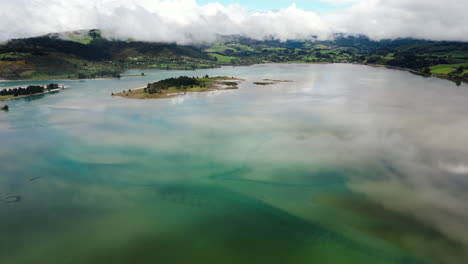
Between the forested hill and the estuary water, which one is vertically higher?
the forested hill

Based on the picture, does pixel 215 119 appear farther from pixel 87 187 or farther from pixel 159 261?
pixel 159 261

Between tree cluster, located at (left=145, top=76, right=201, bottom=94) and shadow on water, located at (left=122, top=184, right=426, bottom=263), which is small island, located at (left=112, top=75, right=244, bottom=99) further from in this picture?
shadow on water, located at (left=122, top=184, right=426, bottom=263)

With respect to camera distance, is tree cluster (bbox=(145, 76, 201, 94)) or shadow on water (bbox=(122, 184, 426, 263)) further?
tree cluster (bbox=(145, 76, 201, 94))

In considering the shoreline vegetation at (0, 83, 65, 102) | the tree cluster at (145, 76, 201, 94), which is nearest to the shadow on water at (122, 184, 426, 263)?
the tree cluster at (145, 76, 201, 94)

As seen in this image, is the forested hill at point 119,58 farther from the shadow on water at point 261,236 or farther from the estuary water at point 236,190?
the shadow on water at point 261,236

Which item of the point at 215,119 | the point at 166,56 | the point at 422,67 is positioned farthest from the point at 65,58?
the point at 422,67

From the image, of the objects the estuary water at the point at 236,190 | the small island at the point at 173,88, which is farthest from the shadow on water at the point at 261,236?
the small island at the point at 173,88

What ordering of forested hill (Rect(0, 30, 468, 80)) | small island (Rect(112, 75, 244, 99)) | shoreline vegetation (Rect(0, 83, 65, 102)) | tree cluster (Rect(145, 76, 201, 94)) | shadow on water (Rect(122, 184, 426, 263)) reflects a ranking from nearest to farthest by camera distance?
1. shadow on water (Rect(122, 184, 426, 263))
2. small island (Rect(112, 75, 244, 99))
3. shoreline vegetation (Rect(0, 83, 65, 102))
4. tree cluster (Rect(145, 76, 201, 94))
5. forested hill (Rect(0, 30, 468, 80))

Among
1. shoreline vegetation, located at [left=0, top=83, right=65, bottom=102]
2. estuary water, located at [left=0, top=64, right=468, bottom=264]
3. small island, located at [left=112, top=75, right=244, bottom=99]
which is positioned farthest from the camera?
shoreline vegetation, located at [left=0, top=83, right=65, bottom=102]

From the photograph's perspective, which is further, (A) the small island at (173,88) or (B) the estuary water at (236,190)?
(A) the small island at (173,88)
